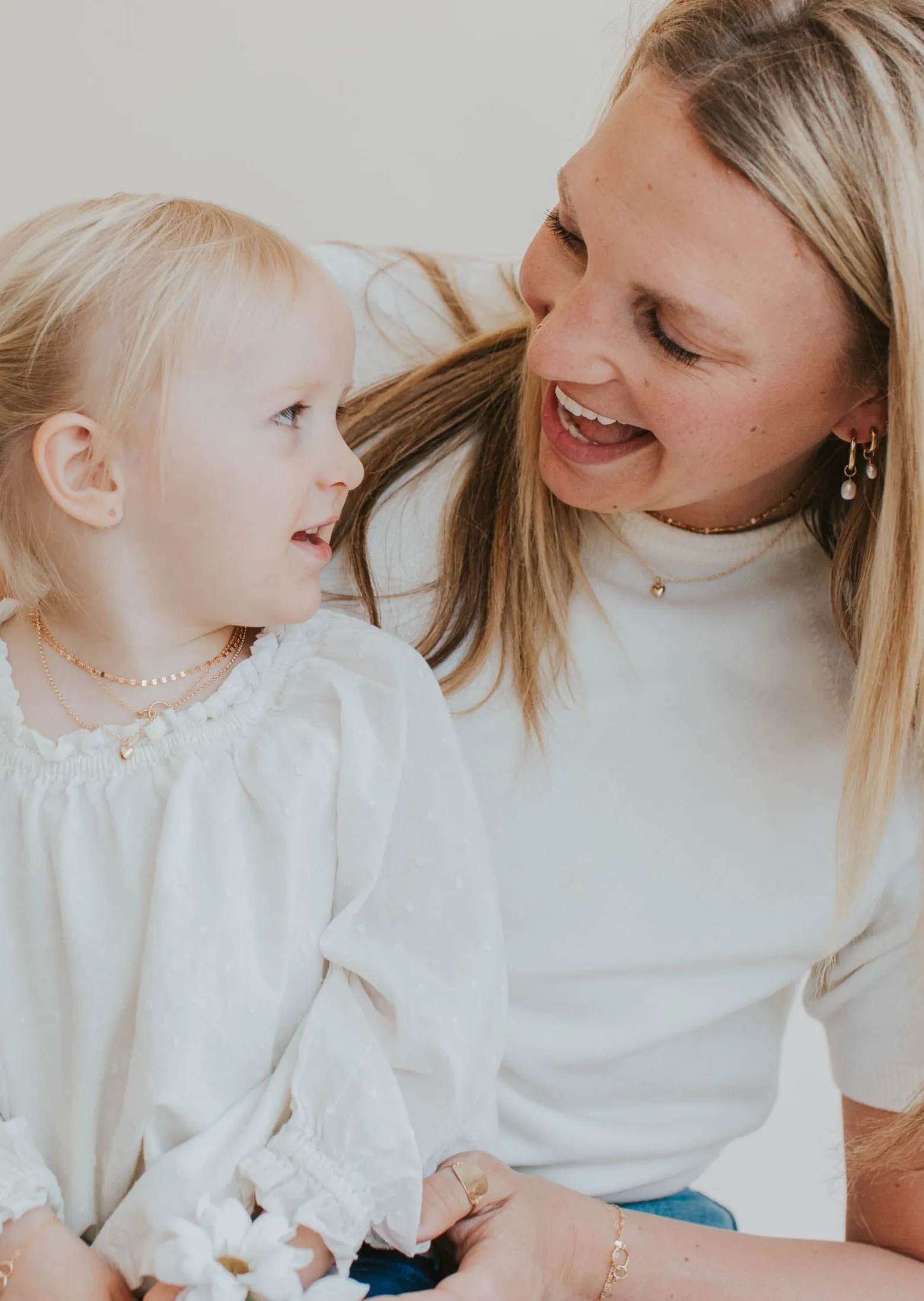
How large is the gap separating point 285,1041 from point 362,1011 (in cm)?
8

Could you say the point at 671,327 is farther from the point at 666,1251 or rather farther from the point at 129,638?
the point at 666,1251

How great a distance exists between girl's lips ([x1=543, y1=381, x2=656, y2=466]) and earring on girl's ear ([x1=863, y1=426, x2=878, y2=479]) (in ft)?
0.65

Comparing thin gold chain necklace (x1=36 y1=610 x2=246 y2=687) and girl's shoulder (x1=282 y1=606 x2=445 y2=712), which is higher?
thin gold chain necklace (x1=36 y1=610 x2=246 y2=687)

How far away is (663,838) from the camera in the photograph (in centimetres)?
133

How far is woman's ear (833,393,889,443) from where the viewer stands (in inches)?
47.9

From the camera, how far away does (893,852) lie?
132 centimetres

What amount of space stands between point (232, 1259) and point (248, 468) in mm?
608

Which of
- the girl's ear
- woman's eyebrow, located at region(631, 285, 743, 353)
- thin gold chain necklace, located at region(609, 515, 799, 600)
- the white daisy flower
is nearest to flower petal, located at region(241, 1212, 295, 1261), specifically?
the white daisy flower

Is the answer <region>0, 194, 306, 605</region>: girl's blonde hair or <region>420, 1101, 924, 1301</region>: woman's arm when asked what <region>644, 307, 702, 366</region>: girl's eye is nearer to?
<region>0, 194, 306, 605</region>: girl's blonde hair

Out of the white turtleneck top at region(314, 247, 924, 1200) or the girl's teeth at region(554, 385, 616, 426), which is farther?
the white turtleneck top at region(314, 247, 924, 1200)

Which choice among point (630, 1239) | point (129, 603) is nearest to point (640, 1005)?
point (630, 1239)

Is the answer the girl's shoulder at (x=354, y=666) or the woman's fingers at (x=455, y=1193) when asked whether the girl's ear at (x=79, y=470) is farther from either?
the woman's fingers at (x=455, y=1193)

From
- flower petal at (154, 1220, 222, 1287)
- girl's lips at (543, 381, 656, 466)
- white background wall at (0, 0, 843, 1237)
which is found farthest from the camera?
white background wall at (0, 0, 843, 1237)

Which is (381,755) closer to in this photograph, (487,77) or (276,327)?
(276,327)
